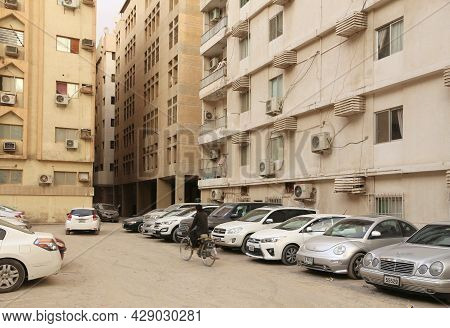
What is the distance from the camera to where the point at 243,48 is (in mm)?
30203

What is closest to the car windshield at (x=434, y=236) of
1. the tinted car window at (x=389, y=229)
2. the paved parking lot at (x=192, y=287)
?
the paved parking lot at (x=192, y=287)

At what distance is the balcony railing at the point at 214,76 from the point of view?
105ft

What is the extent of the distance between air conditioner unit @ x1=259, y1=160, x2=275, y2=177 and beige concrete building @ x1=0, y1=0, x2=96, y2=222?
1645 centimetres

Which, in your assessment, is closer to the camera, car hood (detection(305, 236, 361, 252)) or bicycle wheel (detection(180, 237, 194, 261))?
car hood (detection(305, 236, 361, 252))

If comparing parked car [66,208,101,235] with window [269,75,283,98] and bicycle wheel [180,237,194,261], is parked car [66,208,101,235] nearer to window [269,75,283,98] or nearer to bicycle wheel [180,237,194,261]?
window [269,75,283,98]

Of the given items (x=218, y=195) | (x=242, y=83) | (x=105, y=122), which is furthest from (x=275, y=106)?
(x=105, y=122)

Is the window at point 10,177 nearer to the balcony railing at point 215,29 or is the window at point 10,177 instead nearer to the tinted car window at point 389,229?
the balcony railing at point 215,29

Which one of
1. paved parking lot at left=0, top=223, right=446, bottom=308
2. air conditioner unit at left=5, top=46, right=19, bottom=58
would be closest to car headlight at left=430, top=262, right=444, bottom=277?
paved parking lot at left=0, top=223, right=446, bottom=308

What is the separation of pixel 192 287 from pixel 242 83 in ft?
66.2

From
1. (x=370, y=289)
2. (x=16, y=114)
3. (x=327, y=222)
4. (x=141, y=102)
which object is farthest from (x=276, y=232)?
(x=141, y=102)

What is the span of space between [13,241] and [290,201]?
53.4 feet

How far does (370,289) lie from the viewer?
10.4 meters

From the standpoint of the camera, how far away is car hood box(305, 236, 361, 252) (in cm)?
1186

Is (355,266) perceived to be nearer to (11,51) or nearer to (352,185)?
(352,185)
